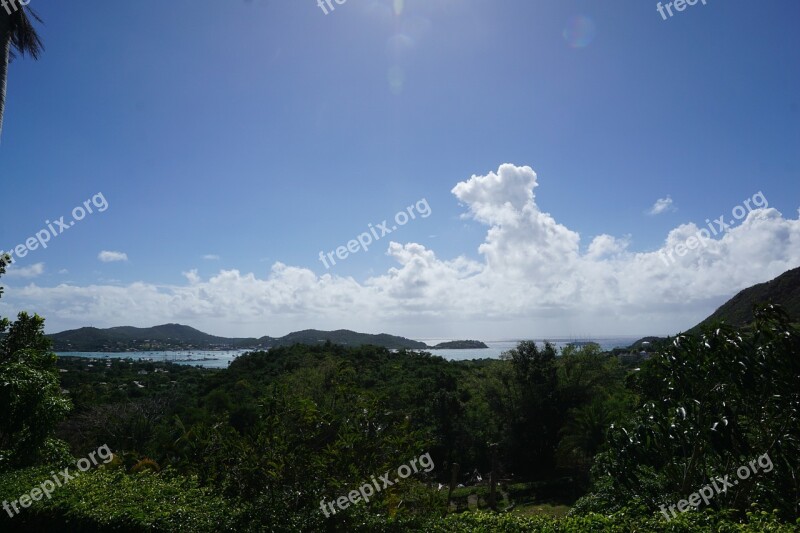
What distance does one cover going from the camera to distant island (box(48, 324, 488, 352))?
269 feet

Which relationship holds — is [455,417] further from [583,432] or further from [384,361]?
[384,361]

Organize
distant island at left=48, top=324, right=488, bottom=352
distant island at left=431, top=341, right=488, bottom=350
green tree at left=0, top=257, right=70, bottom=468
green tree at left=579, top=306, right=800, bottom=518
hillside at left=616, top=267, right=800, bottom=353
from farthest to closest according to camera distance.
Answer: distant island at left=431, top=341, right=488, bottom=350 → distant island at left=48, top=324, right=488, bottom=352 → hillside at left=616, top=267, right=800, bottom=353 → green tree at left=0, top=257, right=70, bottom=468 → green tree at left=579, top=306, right=800, bottom=518

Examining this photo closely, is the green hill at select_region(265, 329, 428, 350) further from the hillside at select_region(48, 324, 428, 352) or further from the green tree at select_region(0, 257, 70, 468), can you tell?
the green tree at select_region(0, 257, 70, 468)

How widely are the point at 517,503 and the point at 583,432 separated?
3953mm

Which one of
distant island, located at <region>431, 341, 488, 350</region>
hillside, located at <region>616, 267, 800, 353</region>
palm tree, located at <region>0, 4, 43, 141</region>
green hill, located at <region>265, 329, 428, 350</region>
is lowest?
distant island, located at <region>431, 341, 488, 350</region>

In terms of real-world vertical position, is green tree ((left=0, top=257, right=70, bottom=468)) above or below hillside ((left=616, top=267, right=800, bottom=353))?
below

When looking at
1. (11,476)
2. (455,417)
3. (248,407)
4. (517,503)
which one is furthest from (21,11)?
(455,417)

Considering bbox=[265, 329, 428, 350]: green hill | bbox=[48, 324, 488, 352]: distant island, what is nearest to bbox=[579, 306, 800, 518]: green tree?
bbox=[265, 329, 428, 350]: green hill

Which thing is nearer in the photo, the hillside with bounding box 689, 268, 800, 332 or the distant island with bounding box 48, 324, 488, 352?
the hillside with bounding box 689, 268, 800, 332

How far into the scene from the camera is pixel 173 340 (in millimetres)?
103125

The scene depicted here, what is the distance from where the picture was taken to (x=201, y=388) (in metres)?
40.7

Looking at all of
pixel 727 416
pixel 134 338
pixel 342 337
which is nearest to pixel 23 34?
pixel 727 416

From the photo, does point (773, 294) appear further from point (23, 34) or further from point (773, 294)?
point (23, 34)

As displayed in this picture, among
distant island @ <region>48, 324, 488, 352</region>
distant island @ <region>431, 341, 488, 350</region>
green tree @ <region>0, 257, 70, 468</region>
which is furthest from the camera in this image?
distant island @ <region>431, 341, 488, 350</region>
